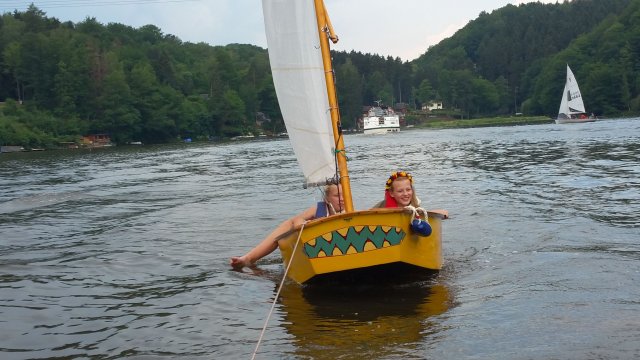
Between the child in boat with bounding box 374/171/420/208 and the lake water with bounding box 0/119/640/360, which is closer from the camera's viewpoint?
the lake water with bounding box 0/119/640/360

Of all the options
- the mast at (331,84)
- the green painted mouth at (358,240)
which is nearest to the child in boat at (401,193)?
the mast at (331,84)

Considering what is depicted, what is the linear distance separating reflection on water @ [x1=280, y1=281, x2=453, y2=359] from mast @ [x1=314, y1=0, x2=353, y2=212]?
4.26 ft

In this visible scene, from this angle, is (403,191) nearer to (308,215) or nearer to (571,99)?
(308,215)

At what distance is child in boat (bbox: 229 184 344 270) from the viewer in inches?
390

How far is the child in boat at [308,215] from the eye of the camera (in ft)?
32.5

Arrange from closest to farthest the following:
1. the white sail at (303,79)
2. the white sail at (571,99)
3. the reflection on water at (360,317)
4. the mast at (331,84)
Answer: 1. the reflection on water at (360,317)
2. the mast at (331,84)
3. the white sail at (303,79)
4. the white sail at (571,99)

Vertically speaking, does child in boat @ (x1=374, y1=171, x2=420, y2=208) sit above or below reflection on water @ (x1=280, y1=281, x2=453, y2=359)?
above

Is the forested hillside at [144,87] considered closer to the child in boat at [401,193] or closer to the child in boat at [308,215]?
the child in boat at [308,215]

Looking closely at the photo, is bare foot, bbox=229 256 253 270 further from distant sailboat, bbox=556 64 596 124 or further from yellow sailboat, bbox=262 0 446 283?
distant sailboat, bbox=556 64 596 124

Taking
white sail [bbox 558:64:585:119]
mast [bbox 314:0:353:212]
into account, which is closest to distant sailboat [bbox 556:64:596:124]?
white sail [bbox 558:64:585:119]

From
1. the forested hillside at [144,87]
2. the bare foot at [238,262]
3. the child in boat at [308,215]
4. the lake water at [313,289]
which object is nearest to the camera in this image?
the lake water at [313,289]

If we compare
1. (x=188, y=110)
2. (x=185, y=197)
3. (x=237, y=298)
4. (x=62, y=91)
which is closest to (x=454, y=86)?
(x=188, y=110)

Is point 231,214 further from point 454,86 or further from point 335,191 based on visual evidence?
point 454,86

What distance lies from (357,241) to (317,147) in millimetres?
1964
